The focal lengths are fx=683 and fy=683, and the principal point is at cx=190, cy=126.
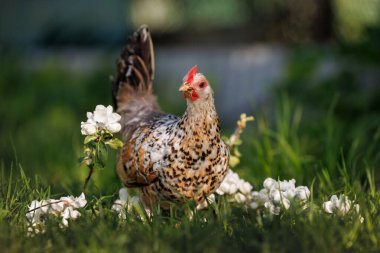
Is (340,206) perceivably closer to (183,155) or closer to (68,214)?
(183,155)

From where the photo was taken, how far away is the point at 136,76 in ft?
14.8

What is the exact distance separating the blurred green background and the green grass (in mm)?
22

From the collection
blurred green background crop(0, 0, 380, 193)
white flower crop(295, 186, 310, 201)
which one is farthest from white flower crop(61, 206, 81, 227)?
white flower crop(295, 186, 310, 201)

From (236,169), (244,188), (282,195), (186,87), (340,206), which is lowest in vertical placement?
(340,206)

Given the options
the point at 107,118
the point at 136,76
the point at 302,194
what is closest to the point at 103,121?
the point at 107,118

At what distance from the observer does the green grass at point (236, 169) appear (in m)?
2.80

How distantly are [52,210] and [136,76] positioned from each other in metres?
1.54

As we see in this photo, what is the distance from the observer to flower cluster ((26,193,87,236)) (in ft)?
10.1

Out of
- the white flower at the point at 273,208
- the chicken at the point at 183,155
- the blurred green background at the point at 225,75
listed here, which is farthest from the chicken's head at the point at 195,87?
the blurred green background at the point at 225,75

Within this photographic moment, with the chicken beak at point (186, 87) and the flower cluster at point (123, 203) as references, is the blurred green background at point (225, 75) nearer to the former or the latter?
the flower cluster at point (123, 203)

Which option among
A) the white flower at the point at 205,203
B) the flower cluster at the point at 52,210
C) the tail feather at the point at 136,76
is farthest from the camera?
the tail feather at the point at 136,76

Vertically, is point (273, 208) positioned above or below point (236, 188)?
below

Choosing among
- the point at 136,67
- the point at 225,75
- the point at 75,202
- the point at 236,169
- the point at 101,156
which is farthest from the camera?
the point at 225,75

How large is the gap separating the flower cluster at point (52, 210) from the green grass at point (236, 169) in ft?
0.16
